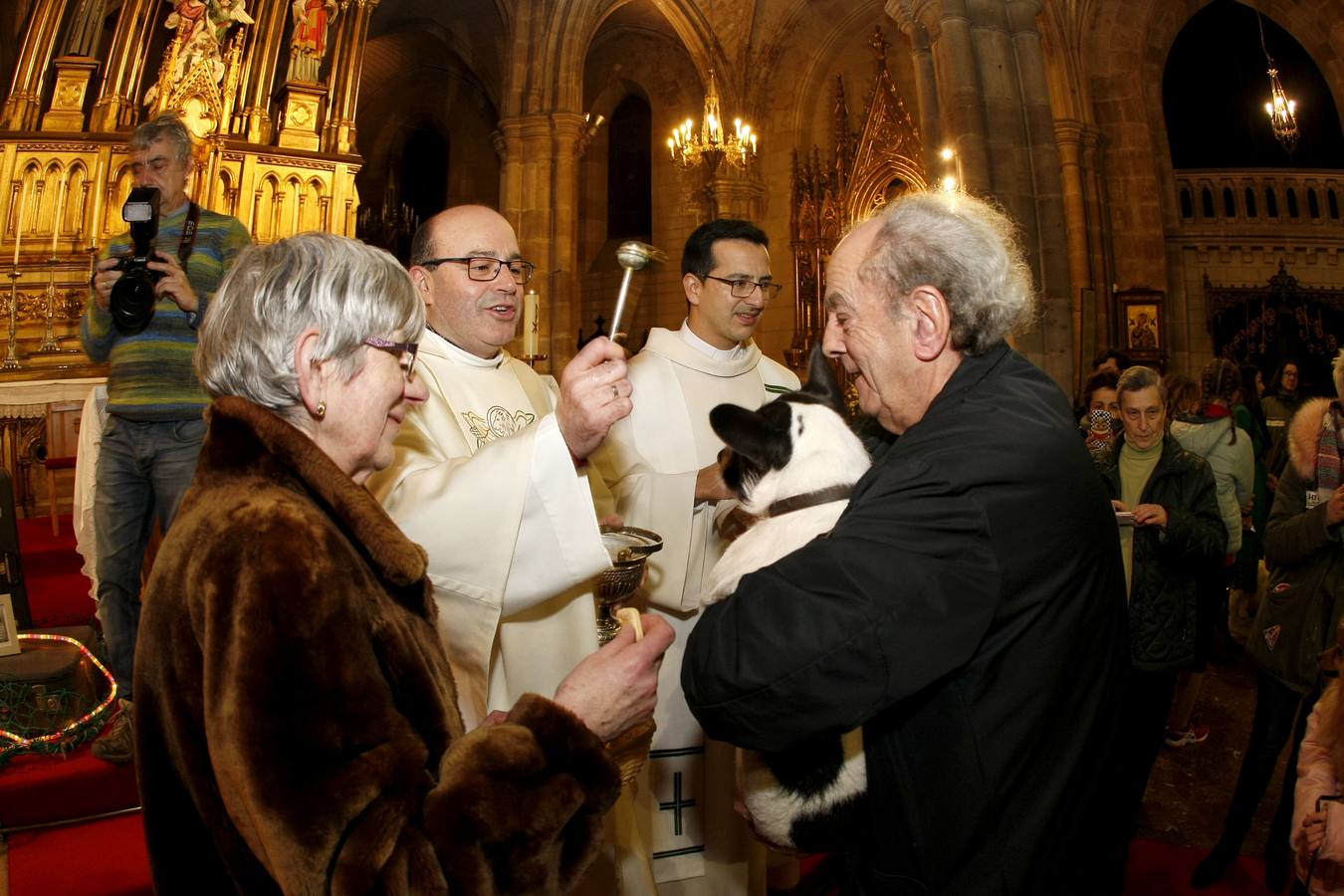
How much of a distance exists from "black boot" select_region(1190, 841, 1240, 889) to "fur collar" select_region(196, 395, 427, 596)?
3289 mm

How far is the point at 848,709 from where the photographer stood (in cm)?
111

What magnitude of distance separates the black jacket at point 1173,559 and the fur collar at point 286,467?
10.1ft

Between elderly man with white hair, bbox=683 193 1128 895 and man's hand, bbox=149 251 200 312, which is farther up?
man's hand, bbox=149 251 200 312

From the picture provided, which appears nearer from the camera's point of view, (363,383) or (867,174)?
(363,383)

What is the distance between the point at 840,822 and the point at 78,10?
36.3 feet

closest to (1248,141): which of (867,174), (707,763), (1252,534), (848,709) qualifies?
(867,174)

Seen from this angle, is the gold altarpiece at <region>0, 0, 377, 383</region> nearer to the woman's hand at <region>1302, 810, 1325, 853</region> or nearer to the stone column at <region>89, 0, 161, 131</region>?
the stone column at <region>89, 0, 161, 131</region>

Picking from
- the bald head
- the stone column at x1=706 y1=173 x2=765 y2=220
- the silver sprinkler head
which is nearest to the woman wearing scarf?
the silver sprinkler head

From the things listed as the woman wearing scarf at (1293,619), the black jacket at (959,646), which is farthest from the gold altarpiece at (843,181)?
the black jacket at (959,646)

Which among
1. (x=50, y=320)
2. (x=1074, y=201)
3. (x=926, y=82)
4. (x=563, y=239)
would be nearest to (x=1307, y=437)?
(x=926, y=82)

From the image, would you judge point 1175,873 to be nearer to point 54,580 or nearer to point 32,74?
point 54,580

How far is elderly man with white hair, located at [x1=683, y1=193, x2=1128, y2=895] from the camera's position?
3.67 ft

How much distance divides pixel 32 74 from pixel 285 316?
9.82 m

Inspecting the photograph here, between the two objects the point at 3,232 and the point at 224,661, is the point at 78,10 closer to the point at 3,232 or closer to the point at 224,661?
the point at 3,232
